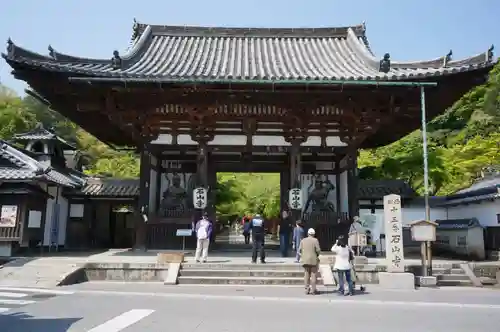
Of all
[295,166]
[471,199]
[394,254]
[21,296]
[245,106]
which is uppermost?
[245,106]

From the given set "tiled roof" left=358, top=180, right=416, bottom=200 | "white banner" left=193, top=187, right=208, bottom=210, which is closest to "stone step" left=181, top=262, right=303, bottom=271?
"white banner" left=193, top=187, right=208, bottom=210

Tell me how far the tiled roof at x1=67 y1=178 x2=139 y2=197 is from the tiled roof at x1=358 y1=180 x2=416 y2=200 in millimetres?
10294

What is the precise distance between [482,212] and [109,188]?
15879mm

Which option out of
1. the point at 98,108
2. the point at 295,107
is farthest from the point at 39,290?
the point at 295,107

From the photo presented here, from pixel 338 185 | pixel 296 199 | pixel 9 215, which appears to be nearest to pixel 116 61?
pixel 9 215

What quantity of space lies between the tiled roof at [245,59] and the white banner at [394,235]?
3773mm

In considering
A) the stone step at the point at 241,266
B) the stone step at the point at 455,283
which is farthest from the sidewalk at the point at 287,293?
the stone step at the point at 241,266

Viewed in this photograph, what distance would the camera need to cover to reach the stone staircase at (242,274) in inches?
426

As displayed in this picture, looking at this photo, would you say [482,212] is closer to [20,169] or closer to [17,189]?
[17,189]

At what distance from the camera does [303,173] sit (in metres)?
16.4

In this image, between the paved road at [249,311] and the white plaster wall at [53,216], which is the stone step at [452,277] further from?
the white plaster wall at [53,216]

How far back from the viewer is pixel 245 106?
13883 millimetres

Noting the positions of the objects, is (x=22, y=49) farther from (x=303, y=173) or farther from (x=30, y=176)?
(x=303, y=173)

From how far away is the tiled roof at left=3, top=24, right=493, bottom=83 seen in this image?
11.9 meters
